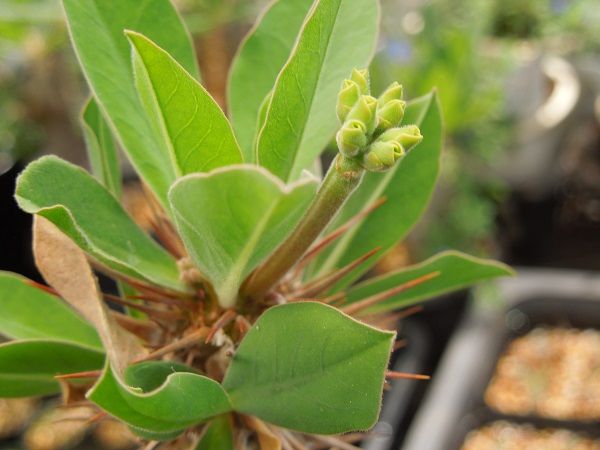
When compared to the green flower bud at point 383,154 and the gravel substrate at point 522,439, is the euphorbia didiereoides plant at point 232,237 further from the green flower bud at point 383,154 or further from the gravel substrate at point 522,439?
the gravel substrate at point 522,439

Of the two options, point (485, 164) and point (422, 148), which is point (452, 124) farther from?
point (422, 148)

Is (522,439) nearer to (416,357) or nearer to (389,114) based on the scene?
(416,357)

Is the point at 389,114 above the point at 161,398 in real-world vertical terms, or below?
above

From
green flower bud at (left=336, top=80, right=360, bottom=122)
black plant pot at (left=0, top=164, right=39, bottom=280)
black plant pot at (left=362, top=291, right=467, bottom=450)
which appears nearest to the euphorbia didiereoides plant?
green flower bud at (left=336, top=80, right=360, bottom=122)

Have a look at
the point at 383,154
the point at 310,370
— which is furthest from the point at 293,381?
the point at 383,154

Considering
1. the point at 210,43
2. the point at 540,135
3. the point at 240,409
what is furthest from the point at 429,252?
the point at 240,409

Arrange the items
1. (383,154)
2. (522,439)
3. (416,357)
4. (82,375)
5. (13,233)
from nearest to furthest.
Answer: (383,154) < (82,375) < (522,439) < (416,357) < (13,233)

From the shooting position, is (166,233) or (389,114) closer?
(389,114)
